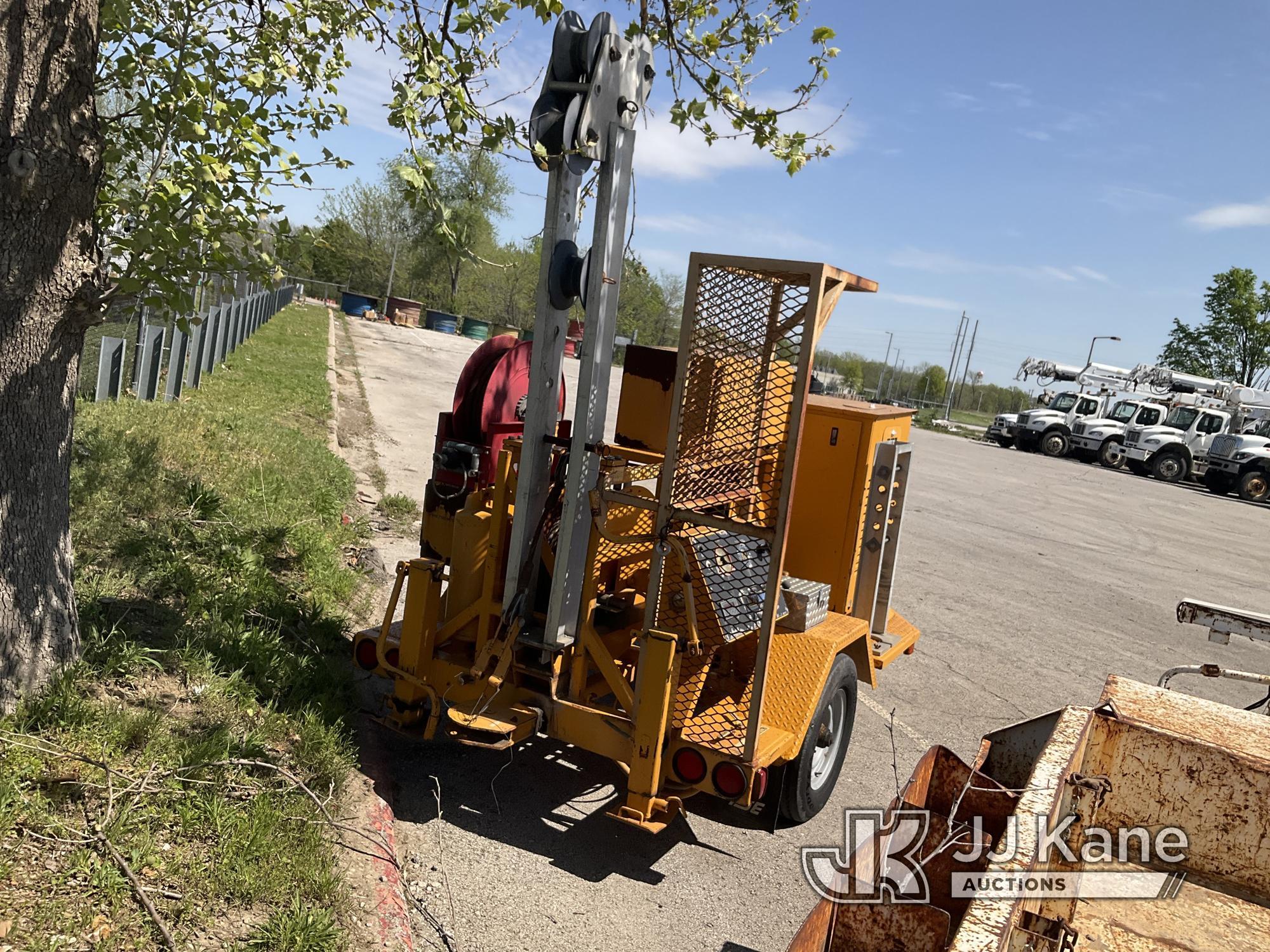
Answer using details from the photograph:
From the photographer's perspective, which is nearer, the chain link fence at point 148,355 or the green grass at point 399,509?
the green grass at point 399,509

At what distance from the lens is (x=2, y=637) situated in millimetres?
3609

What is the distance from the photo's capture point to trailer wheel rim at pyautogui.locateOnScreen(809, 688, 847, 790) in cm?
495

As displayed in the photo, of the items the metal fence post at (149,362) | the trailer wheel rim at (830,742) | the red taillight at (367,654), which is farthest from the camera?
the metal fence post at (149,362)

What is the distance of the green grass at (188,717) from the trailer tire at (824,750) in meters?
2.10

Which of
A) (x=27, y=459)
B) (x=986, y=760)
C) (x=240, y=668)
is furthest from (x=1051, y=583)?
(x=27, y=459)

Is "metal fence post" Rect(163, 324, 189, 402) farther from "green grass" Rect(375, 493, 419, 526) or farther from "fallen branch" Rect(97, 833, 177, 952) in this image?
"fallen branch" Rect(97, 833, 177, 952)

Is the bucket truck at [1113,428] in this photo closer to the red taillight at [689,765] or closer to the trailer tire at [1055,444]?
the trailer tire at [1055,444]

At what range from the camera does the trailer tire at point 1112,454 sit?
119 ft

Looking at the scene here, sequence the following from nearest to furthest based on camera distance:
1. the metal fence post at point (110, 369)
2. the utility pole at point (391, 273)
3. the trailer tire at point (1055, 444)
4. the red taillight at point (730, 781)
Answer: the red taillight at point (730, 781)
the metal fence post at point (110, 369)
the trailer tire at point (1055, 444)
the utility pole at point (391, 273)

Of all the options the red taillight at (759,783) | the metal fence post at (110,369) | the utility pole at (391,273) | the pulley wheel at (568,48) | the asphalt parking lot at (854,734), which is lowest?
the asphalt parking lot at (854,734)

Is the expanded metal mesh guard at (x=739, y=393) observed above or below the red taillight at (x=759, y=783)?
above

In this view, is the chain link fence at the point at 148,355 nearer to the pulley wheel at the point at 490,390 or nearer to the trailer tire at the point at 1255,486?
the pulley wheel at the point at 490,390

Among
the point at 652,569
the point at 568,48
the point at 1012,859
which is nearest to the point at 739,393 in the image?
the point at 652,569

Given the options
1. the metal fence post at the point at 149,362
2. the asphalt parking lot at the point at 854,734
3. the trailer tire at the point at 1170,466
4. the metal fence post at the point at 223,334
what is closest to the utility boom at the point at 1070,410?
the trailer tire at the point at 1170,466
